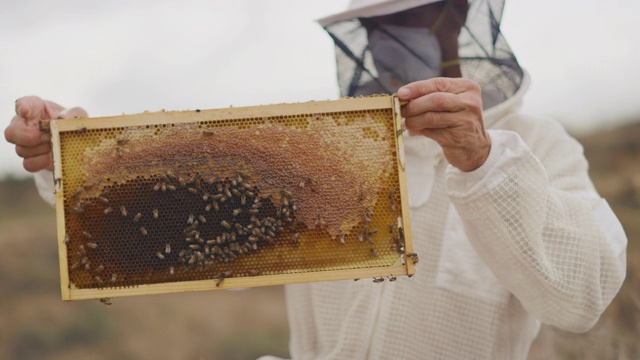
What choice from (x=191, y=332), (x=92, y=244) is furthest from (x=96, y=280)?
(x=191, y=332)

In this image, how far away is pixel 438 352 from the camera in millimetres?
4020

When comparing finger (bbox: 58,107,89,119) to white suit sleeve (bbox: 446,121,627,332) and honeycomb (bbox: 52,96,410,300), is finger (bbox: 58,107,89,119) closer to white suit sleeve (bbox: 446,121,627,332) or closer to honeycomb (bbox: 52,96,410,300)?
honeycomb (bbox: 52,96,410,300)

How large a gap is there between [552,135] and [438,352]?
172 centimetres

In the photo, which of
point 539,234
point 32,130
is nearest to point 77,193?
point 32,130

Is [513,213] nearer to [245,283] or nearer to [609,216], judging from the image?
[609,216]

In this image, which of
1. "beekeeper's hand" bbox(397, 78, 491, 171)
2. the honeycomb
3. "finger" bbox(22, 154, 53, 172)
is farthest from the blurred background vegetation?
"finger" bbox(22, 154, 53, 172)

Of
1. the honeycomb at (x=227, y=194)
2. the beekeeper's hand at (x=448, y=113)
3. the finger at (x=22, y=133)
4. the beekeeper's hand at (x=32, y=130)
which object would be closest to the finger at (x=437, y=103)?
the beekeeper's hand at (x=448, y=113)

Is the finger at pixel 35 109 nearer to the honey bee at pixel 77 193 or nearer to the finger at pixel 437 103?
the honey bee at pixel 77 193

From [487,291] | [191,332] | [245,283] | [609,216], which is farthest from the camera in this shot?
[191,332]

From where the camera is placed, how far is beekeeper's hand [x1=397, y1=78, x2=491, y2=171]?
2953 millimetres

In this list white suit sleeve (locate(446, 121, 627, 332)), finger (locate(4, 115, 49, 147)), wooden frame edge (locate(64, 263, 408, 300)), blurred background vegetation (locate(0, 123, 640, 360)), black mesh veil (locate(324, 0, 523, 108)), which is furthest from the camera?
blurred background vegetation (locate(0, 123, 640, 360))

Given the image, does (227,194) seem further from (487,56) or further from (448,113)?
(487,56)

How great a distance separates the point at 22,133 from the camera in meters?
3.42

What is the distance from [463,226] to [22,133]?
8.83ft
